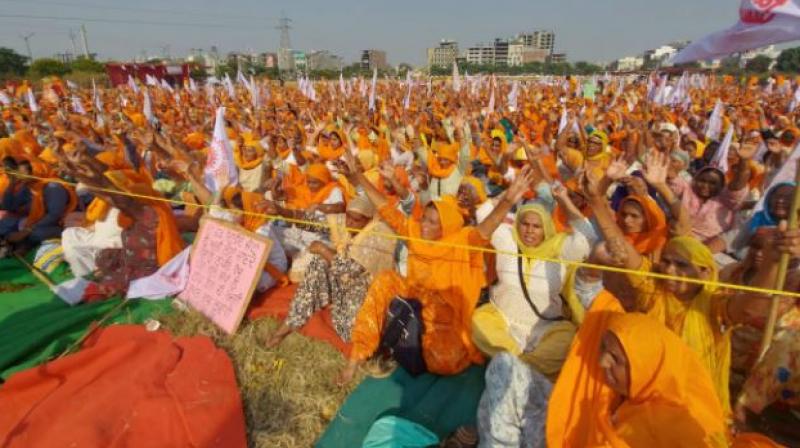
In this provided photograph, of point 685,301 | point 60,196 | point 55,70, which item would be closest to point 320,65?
point 55,70

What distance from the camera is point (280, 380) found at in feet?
11.3

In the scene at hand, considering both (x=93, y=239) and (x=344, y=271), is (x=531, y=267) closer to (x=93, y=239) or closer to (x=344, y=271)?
(x=344, y=271)

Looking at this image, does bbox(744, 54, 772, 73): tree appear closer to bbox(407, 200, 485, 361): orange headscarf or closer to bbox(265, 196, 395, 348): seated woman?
bbox(407, 200, 485, 361): orange headscarf

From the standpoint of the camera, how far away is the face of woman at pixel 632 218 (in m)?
3.50

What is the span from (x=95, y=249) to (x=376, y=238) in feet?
11.0

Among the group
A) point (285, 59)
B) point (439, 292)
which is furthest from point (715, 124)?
point (285, 59)

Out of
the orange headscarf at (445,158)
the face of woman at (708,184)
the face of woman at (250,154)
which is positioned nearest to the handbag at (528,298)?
the face of woman at (708,184)

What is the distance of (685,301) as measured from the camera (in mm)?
2561

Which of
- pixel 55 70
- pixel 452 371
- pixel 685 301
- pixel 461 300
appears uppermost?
pixel 55 70

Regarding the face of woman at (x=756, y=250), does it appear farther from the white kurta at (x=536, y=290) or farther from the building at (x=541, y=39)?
the building at (x=541, y=39)

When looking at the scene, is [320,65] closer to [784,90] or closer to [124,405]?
[784,90]

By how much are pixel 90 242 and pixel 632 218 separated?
550cm

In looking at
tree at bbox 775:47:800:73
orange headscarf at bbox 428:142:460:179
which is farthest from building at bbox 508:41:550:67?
orange headscarf at bbox 428:142:460:179

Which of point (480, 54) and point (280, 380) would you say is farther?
point (480, 54)
